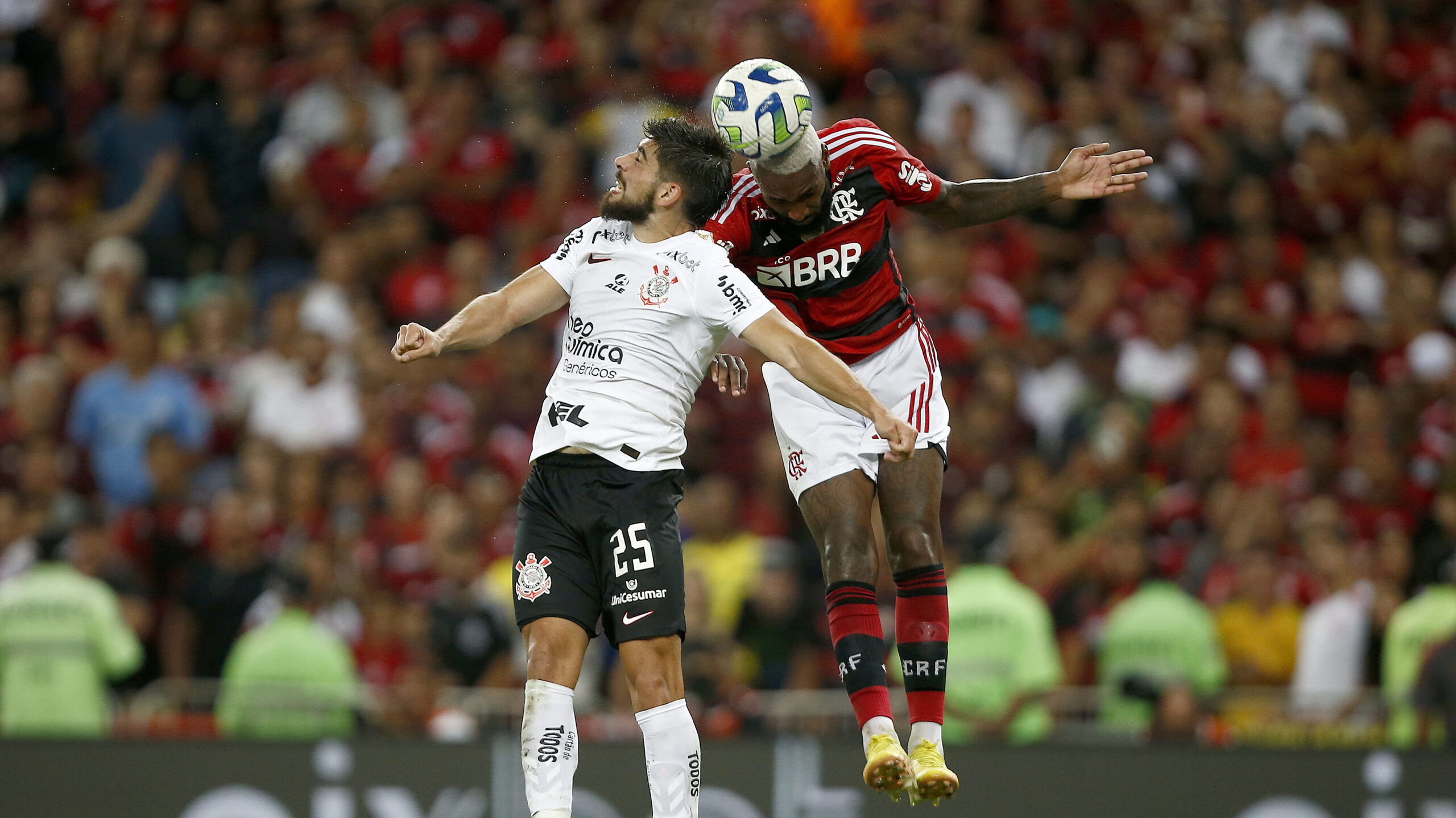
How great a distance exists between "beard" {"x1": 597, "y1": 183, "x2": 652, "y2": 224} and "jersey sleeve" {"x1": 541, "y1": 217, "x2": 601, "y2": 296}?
5.0 inches

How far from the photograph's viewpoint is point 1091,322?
14750 millimetres

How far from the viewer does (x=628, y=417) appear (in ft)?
23.9

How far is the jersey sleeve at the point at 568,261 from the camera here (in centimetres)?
746

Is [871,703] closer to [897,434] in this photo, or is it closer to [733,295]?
[897,434]

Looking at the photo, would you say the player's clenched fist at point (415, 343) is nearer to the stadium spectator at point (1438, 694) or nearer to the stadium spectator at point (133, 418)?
the stadium spectator at point (1438, 694)

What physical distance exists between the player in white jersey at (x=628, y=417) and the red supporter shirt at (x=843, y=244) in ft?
0.96

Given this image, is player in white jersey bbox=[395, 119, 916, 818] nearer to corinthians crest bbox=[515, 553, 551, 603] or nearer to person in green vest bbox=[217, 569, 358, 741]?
corinthians crest bbox=[515, 553, 551, 603]

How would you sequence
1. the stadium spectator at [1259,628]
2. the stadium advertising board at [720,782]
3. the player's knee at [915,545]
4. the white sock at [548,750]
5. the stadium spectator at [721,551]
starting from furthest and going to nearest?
1. the stadium spectator at [721,551]
2. the stadium spectator at [1259,628]
3. the stadium advertising board at [720,782]
4. the player's knee at [915,545]
5. the white sock at [548,750]

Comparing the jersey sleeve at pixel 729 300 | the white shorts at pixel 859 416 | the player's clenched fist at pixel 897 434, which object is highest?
the jersey sleeve at pixel 729 300

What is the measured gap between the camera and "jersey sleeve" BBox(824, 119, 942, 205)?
25.5ft

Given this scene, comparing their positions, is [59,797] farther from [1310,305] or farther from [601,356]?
[1310,305]

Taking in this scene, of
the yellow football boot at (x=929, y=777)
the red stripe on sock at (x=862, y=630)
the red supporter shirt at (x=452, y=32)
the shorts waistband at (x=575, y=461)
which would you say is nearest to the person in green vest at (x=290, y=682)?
the shorts waistband at (x=575, y=461)

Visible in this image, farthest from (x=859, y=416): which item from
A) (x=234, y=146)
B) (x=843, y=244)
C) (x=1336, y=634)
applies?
(x=234, y=146)

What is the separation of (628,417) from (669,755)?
4.60ft
